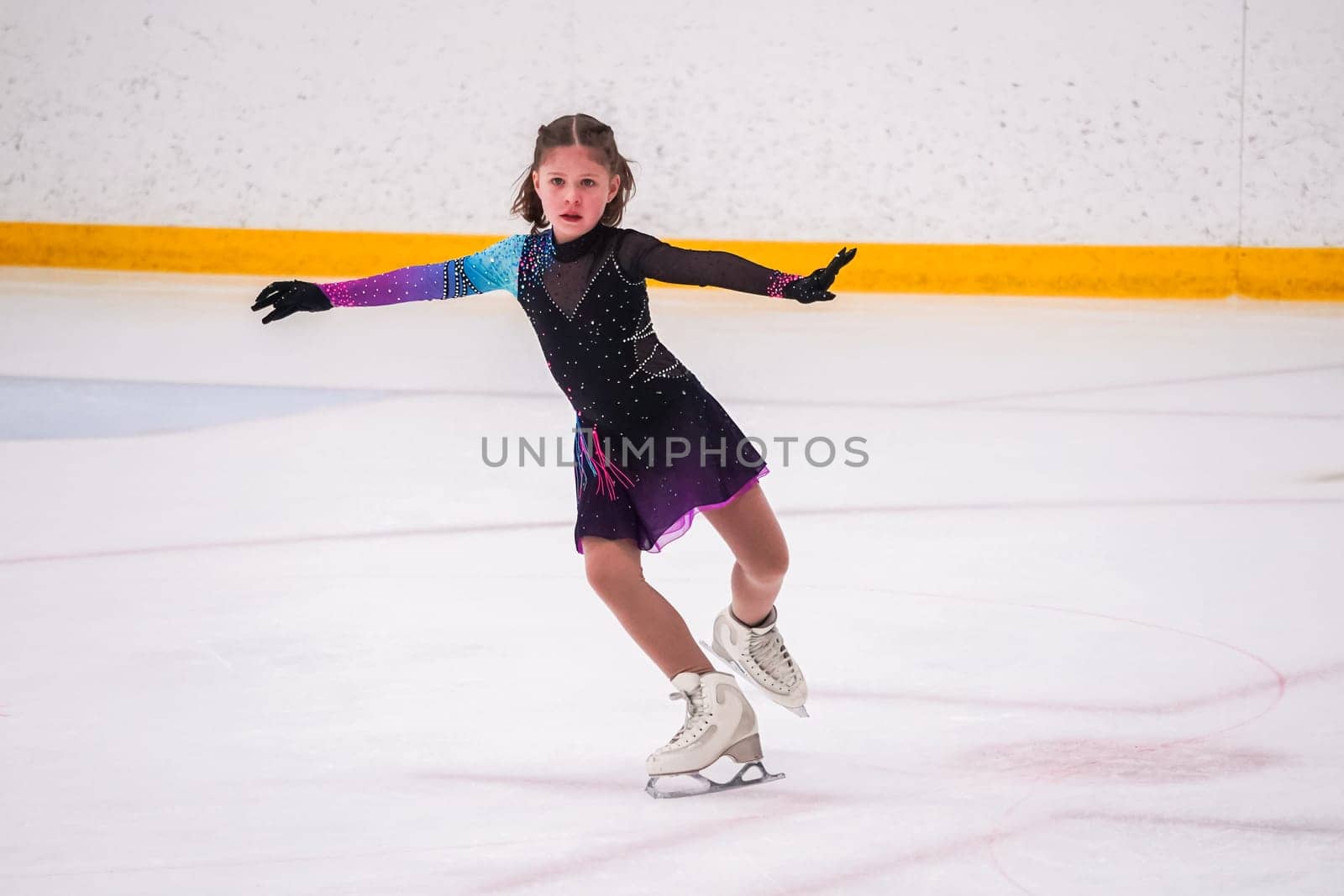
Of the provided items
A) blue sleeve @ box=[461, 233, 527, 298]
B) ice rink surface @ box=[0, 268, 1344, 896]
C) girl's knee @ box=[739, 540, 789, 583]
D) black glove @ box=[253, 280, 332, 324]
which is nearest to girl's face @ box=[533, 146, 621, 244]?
blue sleeve @ box=[461, 233, 527, 298]

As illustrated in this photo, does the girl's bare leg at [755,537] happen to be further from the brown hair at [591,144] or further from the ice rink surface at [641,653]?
the brown hair at [591,144]

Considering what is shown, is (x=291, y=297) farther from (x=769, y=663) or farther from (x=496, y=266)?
(x=769, y=663)

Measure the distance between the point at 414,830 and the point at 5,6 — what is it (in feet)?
28.7

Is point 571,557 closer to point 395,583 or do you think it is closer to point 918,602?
point 395,583

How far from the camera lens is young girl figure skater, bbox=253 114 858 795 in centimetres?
231

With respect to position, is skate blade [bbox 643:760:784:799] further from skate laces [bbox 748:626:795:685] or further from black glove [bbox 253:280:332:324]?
black glove [bbox 253:280:332:324]

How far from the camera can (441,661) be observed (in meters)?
2.85

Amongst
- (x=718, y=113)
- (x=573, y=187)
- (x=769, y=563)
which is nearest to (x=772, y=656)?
(x=769, y=563)

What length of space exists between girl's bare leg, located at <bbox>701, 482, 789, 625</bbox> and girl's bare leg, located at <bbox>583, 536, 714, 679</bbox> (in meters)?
0.13

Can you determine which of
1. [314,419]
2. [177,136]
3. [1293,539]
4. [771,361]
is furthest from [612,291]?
[177,136]

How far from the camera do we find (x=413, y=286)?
8.15 feet

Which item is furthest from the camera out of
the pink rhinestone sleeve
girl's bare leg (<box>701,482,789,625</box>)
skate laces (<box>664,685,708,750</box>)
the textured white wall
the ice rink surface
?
the textured white wall

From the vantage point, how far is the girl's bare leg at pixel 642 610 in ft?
7.58

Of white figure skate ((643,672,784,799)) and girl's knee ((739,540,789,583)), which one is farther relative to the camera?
girl's knee ((739,540,789,583))
